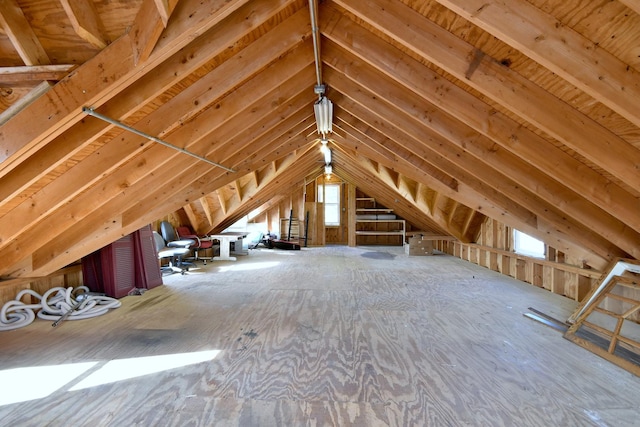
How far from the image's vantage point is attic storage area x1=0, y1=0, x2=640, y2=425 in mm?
1458

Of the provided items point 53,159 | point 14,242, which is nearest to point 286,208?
point 14,242

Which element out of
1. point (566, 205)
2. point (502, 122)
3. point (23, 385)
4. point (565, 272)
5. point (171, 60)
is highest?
point (171, 60)

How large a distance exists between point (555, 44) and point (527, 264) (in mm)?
4533

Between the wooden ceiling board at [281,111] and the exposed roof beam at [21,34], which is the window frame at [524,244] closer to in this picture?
the wooden ceiling board at [281,111]

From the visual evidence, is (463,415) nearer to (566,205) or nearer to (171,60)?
(566,205)

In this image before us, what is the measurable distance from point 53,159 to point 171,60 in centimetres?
102

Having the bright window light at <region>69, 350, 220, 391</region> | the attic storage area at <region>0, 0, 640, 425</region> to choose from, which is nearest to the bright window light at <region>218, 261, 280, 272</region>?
the attic storage area at <region>0, 0, 640, 425</region>

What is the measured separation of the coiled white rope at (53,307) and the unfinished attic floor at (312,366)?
13 centimetres

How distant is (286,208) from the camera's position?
33.2ft

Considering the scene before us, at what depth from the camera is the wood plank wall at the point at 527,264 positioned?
383 cm

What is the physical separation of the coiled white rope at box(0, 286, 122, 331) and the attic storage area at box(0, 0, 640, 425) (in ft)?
0.46

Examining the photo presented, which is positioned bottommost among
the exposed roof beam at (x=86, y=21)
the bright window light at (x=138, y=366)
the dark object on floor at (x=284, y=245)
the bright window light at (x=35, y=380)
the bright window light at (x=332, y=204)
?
the bright window light at (x=35, y=380)

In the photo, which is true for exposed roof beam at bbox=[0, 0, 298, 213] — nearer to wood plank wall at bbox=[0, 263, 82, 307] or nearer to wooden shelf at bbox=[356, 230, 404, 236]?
wood plank wall at bbox=[0, 263, 82, 307]

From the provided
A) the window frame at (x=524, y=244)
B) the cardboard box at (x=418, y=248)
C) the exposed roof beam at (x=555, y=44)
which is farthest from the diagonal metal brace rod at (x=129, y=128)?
the cardboard box at (x=418, y=248)
